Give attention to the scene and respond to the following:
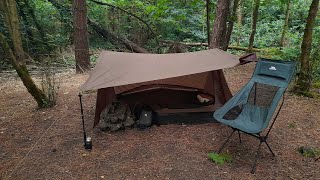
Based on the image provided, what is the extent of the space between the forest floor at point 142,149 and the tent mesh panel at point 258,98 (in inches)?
12.9

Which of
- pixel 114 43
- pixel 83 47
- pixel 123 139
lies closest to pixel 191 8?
pixel 114 43

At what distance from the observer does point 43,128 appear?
372 cm

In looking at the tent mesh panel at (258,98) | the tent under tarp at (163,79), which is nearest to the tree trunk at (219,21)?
the tent under tarp at (163,79)

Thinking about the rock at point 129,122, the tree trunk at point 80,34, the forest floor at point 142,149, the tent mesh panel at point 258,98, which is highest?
the tree trunk at point 80,34

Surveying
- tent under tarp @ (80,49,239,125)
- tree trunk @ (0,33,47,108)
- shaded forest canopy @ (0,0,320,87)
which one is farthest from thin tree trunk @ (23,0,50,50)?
tent under tarp @ (80,49,239,125)

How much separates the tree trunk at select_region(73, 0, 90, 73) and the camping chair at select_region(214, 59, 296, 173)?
3951mm

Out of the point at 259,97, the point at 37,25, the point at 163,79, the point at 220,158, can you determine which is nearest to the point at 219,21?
the point at 163,79

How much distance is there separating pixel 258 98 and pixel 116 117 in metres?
1.76

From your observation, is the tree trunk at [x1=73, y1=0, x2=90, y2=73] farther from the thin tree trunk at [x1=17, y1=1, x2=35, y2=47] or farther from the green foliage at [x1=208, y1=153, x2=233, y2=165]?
the green foliage at [x1=208, y1=153, x2=233, y2=165]

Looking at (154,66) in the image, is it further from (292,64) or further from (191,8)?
(191,8)

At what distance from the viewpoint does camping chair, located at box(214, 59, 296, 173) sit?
10.1 feet

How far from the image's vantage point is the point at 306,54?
4.62 metres

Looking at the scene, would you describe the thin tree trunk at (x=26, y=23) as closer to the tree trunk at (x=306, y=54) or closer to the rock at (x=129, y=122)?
the rock at (x=129, y=122)

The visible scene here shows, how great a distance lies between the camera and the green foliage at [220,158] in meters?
2.86
